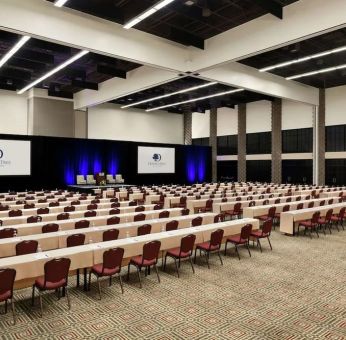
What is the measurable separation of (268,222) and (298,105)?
1873 centimetres

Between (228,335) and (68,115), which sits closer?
(228,335)

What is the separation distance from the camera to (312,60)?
663 inches

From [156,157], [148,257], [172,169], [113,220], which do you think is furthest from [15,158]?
[148,257]

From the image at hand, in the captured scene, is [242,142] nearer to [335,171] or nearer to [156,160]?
[156,160]

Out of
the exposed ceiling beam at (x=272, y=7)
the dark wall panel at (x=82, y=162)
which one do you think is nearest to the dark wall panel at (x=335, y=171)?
the dark wall panel at (x=82, y=162)

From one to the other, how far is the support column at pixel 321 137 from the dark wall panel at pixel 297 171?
2.80 ft

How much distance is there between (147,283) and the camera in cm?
638

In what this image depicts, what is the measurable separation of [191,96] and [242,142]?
270 inches

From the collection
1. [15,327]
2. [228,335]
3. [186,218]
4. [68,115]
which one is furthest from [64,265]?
[68,115]

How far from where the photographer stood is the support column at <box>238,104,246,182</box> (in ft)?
92.8

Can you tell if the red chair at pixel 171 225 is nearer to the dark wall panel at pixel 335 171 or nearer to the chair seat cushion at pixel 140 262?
the chair seat cushion at pixel 140 262

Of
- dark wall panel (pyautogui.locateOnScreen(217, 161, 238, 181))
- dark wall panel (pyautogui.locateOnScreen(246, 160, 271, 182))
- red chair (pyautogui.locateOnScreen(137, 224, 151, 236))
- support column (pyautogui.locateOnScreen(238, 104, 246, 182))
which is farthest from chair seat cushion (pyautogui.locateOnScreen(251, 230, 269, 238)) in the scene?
dark wall panel (pyautogui.locateOnScreen(217, 161, 238, 181))

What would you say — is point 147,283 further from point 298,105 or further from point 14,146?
point 298,105

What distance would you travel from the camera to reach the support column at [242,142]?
2830 cm
